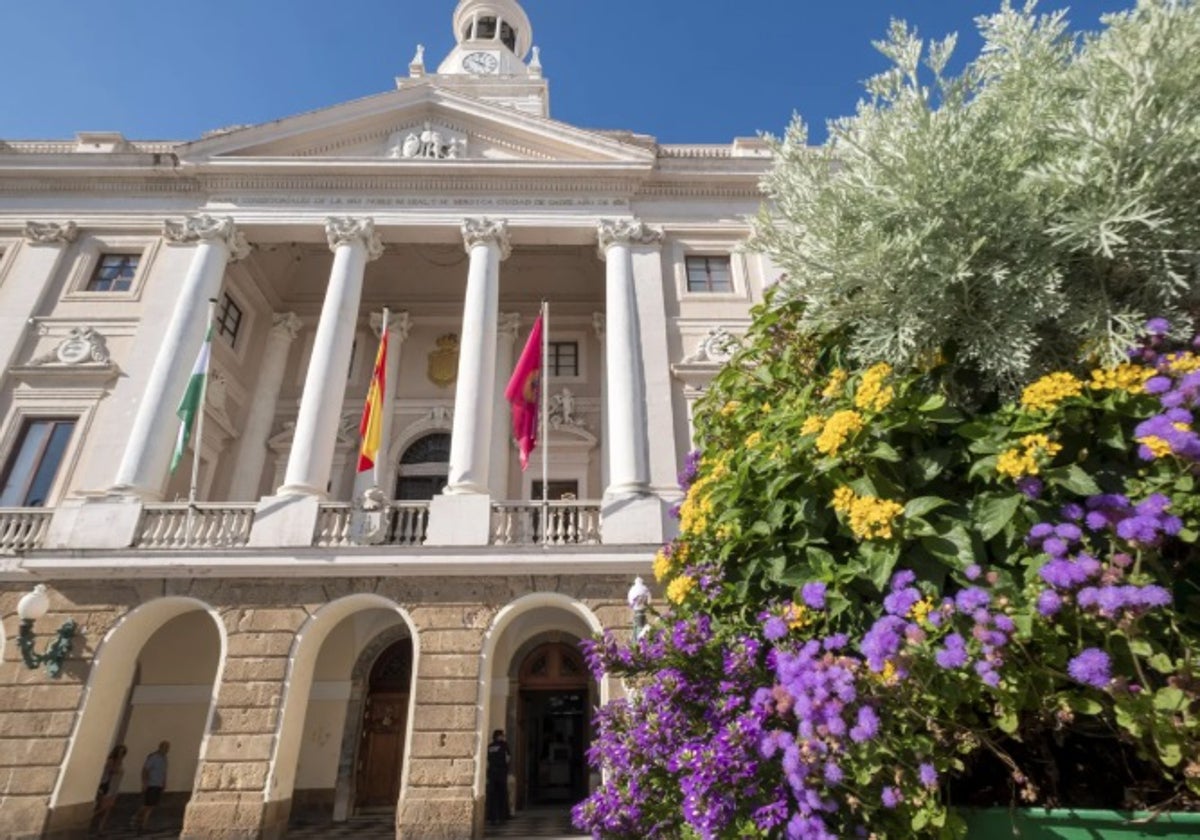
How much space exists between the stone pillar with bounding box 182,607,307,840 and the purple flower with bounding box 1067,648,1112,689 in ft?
39.9

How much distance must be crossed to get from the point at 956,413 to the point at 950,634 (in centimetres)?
127

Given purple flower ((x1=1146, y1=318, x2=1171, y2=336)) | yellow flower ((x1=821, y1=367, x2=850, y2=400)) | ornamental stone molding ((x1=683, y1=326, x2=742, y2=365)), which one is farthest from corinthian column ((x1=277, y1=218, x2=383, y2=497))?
purple flower ((x1=1146, y1=318, x2=1171, y2=336))

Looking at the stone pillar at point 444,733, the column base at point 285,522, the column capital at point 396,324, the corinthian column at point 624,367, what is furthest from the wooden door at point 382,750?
the column capital at point 396,324

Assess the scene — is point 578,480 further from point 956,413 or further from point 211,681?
point 956,413

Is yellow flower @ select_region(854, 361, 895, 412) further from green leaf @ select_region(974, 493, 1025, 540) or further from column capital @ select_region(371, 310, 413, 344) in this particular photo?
column capital @ select_region(371, 310, 413, 344)

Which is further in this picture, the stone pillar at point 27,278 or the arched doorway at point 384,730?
the stone pillar at point 27,278

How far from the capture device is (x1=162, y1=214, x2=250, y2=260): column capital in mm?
16016

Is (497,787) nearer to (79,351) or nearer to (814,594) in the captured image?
(814,594)

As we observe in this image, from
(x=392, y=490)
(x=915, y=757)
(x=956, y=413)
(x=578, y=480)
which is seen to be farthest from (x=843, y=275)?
(x=392, y=490)

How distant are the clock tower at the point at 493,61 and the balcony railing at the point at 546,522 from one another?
16.6 metres

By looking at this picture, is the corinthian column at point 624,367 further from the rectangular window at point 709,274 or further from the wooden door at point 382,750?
the wooden door at point 382,750

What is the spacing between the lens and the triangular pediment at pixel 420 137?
16.9 meters

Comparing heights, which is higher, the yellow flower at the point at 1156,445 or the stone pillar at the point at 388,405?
the stone pillar at the point at 388,405

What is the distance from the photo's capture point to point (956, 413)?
141 inches
